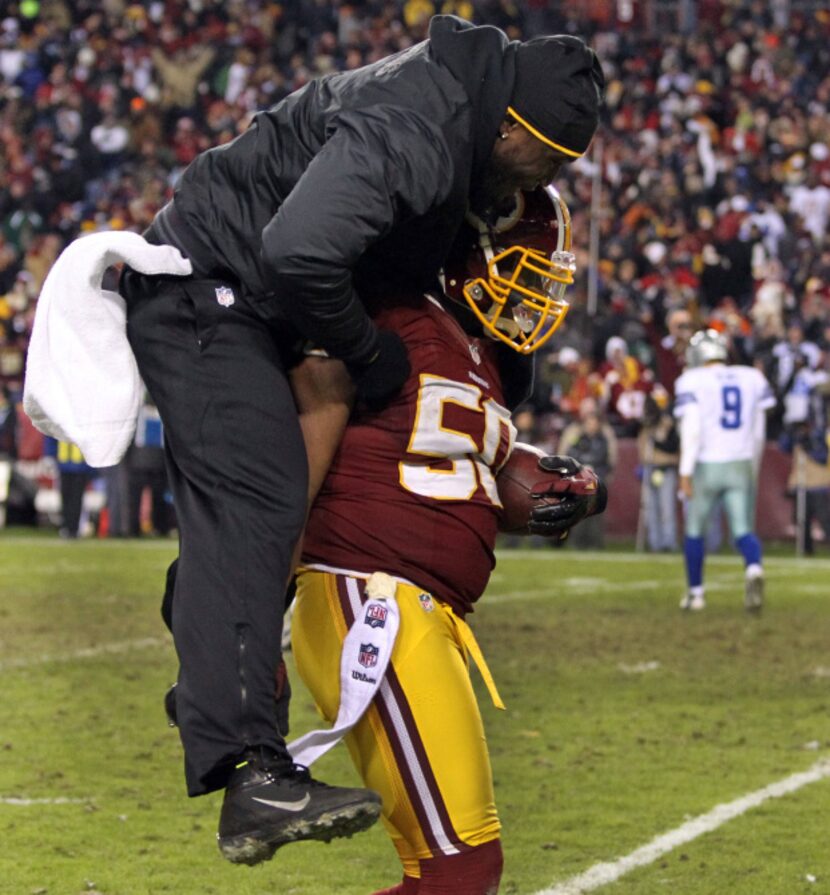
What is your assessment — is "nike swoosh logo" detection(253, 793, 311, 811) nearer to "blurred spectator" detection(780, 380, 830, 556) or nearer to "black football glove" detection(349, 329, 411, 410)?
"black football glove" detection(349, 329, 411, 410)

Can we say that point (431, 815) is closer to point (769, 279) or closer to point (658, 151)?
point (769, 279)

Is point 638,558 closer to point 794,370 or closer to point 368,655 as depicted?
point 794,370

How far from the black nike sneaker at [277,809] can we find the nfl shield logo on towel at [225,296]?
2.58 feet

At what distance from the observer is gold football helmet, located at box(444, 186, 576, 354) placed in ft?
10.8

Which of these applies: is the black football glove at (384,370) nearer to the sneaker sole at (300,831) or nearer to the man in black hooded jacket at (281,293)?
the man in black hooded jacket at (281,293)

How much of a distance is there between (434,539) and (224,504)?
1.46 feet

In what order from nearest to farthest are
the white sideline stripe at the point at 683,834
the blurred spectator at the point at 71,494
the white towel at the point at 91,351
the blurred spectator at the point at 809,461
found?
1. the white towel at the point at 91,351
2. the white sideline stripe at the point at 683,834
3. the blurred spectator at the point at 809,461
4. the blurred spectator at the point at 71,494

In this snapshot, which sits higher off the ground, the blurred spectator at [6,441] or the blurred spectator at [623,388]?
the blurred spectator at [623,388]

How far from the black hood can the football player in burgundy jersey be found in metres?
0.30

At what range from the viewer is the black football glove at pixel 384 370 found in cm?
309

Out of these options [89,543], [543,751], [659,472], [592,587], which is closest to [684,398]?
[592,587]

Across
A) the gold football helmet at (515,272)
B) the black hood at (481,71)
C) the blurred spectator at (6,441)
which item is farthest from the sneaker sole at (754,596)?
the blurred spectator at (6,441)

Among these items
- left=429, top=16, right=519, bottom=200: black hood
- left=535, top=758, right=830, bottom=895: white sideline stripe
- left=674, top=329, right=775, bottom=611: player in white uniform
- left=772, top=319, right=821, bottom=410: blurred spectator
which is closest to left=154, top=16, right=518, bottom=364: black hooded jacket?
left=429, top=16, right=519, bottom=200: black hood

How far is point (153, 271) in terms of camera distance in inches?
122
